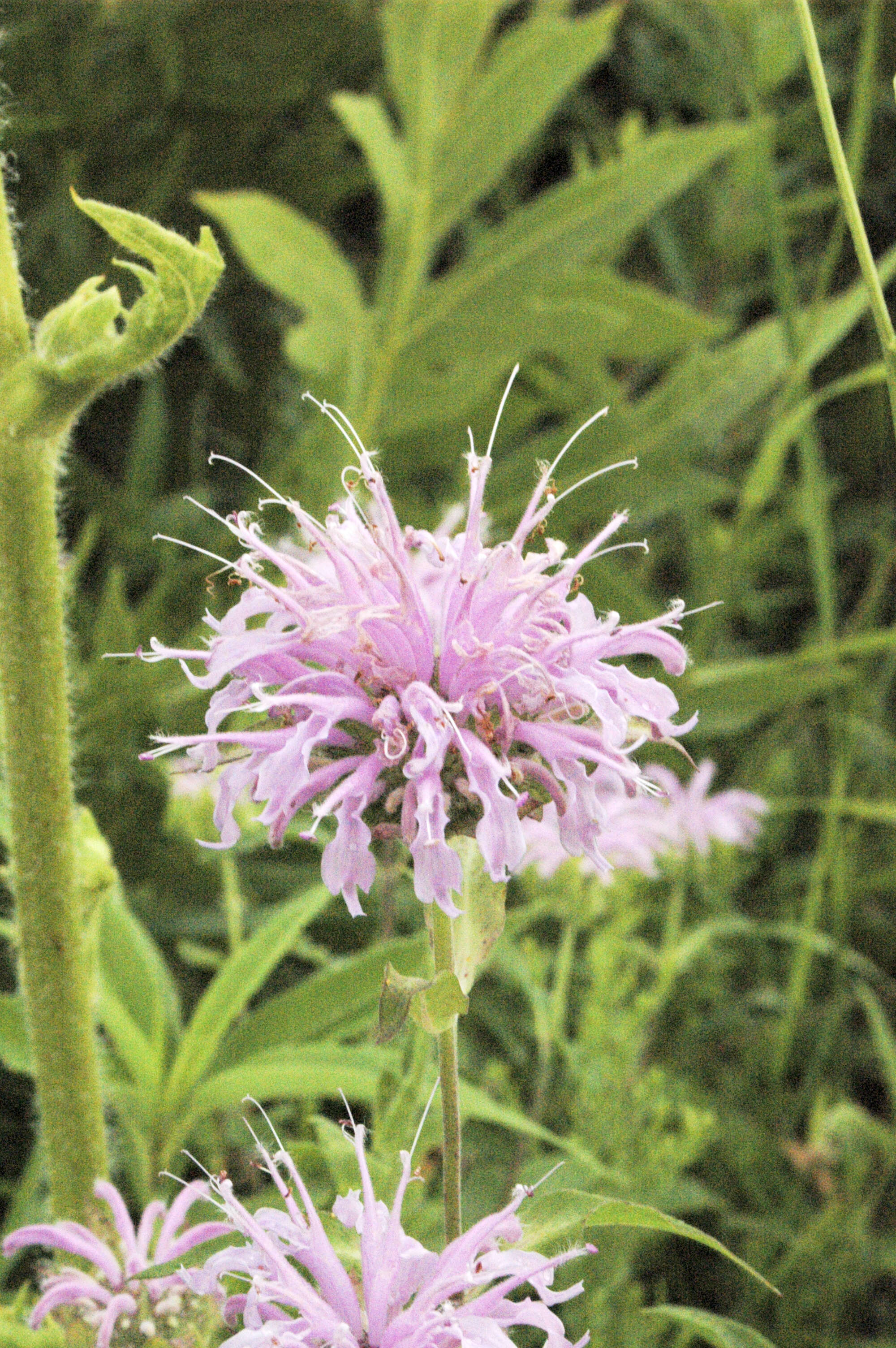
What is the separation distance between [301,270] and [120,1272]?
3.71 ft

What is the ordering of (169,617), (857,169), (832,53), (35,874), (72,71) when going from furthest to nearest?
(832,53) → (72,71) → (169,617) → (857,169) → (35,874)

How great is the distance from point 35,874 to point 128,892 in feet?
2.14

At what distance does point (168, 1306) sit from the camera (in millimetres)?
597

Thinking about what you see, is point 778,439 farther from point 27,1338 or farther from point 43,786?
point 27,1338

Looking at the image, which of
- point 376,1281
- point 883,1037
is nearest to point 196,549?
point 376,1281

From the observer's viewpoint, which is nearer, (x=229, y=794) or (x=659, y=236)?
(x=229, y=794)

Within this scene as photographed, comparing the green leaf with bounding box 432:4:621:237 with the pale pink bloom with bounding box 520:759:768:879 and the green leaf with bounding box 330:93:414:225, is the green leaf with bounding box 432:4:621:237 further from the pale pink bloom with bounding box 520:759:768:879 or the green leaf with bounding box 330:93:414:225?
the pale pink bloom with bounding box 520:759:768:879

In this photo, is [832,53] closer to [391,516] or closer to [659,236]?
[659,236]

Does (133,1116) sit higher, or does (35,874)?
(35,874)

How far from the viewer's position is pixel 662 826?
1169mm

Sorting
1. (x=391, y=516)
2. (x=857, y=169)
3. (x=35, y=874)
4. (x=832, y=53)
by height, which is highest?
(x=832, y=53)

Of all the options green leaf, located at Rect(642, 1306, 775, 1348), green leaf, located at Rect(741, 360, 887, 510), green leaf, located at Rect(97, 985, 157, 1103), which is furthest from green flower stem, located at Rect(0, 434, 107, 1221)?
green leaf, located at Rect(741, 360, 887, 510)

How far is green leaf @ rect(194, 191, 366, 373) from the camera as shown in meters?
1.44

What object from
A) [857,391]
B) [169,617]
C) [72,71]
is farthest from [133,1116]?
[857,391]
